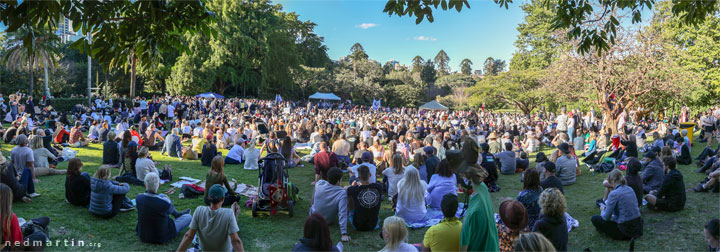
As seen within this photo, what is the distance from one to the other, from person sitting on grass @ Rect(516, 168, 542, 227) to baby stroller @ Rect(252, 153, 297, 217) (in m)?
3.49

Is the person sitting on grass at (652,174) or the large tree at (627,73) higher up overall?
the large tree at (627,73)

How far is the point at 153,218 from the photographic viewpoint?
5141 mm

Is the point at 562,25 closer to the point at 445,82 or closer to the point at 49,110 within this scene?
the point at 49,110

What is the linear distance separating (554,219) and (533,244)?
187 centimetres

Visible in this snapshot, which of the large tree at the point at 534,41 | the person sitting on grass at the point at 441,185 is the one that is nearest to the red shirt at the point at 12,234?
the person sitting on grass at the point at 441,185

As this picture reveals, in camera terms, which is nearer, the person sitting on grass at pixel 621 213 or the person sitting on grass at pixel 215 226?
the person sitting on grass at pixel 215 226

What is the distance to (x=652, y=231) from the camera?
230 inches

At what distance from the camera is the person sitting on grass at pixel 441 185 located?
681 centimetres

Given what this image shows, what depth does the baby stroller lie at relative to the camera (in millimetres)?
6523

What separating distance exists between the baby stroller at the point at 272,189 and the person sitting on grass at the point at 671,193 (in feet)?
19.0

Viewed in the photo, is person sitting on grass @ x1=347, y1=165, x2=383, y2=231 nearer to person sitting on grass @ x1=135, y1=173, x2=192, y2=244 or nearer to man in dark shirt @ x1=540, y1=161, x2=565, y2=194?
person sitting on grass @ x1=135, y1=173, x2=192, y2=244

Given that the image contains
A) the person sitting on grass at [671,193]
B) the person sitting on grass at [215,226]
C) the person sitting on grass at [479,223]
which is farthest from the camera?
the person sitting on grass at [671,193]

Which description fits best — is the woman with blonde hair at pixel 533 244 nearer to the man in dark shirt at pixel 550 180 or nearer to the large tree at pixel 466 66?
the man in dark shirt at pixel 550 180

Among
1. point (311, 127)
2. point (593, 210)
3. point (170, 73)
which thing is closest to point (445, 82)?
point (170, 73)
